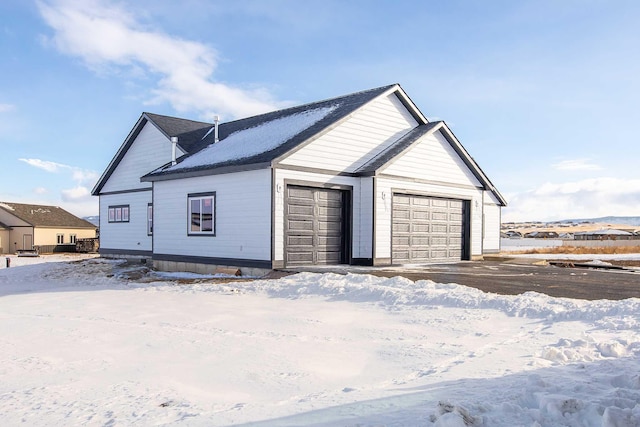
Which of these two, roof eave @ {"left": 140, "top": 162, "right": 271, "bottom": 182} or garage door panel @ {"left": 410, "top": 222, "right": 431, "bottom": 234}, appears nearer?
roof eave @ {"left": 140, "top": 162, "right": 271, "bottom": 182}

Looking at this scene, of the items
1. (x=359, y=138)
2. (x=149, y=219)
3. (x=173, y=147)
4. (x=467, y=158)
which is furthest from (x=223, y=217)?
(x=467, y=158)

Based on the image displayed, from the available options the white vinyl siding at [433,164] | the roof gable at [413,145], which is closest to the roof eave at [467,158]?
the roof gable at [413,145]

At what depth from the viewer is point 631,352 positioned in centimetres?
687

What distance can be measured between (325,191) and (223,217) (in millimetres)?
3297

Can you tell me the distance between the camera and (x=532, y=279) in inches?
563

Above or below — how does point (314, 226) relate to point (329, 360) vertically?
above

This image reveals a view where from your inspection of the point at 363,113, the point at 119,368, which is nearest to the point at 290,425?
the point at 119,368

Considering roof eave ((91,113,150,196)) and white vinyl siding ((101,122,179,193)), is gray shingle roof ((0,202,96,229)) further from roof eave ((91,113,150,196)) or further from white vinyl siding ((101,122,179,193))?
white vinyl siding ((101,122,179,193))

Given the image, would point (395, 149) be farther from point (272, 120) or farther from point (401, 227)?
point (272, 120)

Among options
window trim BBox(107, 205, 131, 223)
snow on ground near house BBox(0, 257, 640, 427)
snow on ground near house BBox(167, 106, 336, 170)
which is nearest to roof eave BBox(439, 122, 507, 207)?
snow on ground near house BBox(167, 106, 336, 170)

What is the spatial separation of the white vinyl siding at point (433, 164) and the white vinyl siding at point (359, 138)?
3.00ft

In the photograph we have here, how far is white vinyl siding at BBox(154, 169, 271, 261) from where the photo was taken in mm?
16375

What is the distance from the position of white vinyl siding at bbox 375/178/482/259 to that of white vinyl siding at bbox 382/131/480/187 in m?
0.29

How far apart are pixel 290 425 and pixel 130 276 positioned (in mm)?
15799
